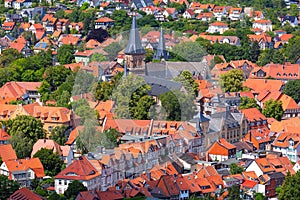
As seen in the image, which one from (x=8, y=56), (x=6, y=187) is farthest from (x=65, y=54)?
(x=6, y=187)

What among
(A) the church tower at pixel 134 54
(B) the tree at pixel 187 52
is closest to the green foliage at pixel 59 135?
(B) the tree at pixel 187 52

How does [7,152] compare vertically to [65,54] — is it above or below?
below

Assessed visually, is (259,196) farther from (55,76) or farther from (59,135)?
(55,76)

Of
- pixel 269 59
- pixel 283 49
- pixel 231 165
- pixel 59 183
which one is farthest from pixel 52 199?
pixel 283 49

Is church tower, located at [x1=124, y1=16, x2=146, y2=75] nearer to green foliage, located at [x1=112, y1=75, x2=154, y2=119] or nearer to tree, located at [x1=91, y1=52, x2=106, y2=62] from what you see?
green foliage, located at [x1=112, y1=75, x2=154, y2=119]

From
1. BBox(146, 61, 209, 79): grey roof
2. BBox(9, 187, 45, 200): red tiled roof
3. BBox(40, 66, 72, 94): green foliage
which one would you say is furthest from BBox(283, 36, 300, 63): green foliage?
BBox(146, 61, 209, 79): grey roof

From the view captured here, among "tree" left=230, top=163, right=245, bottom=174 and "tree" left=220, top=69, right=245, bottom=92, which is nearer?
"tree" left=230, top=163, right=245, bottom=174

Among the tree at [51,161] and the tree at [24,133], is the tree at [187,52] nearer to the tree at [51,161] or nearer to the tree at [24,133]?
the tree at [51,161]
